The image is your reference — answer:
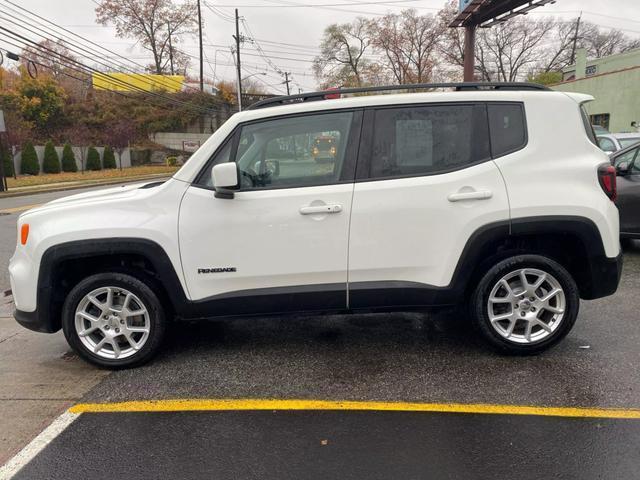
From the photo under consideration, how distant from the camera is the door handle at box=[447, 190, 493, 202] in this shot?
3.50m

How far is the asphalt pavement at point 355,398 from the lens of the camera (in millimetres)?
2592

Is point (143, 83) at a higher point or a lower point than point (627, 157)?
higher

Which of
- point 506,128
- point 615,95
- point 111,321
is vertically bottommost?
point 111,321

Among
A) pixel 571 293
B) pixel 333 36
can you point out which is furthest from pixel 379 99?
pixel 333 36

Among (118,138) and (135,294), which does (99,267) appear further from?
(118,138)

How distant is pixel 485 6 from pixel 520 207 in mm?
21207

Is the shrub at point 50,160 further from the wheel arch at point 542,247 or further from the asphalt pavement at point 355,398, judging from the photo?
the wheel arch at point 542,247

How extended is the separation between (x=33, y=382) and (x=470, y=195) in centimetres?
343

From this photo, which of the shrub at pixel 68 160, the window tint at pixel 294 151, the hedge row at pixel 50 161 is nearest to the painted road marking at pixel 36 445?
the window tint at pixel 294 151

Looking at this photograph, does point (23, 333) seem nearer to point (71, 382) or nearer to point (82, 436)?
point (71, 382)

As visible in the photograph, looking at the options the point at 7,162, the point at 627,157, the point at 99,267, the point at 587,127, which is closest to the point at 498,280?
the point at 587,127

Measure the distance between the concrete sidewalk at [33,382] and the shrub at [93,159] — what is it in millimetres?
37369

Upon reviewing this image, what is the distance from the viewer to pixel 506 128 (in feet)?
11.9

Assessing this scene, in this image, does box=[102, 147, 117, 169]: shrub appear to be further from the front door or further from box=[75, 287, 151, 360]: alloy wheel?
the front door
